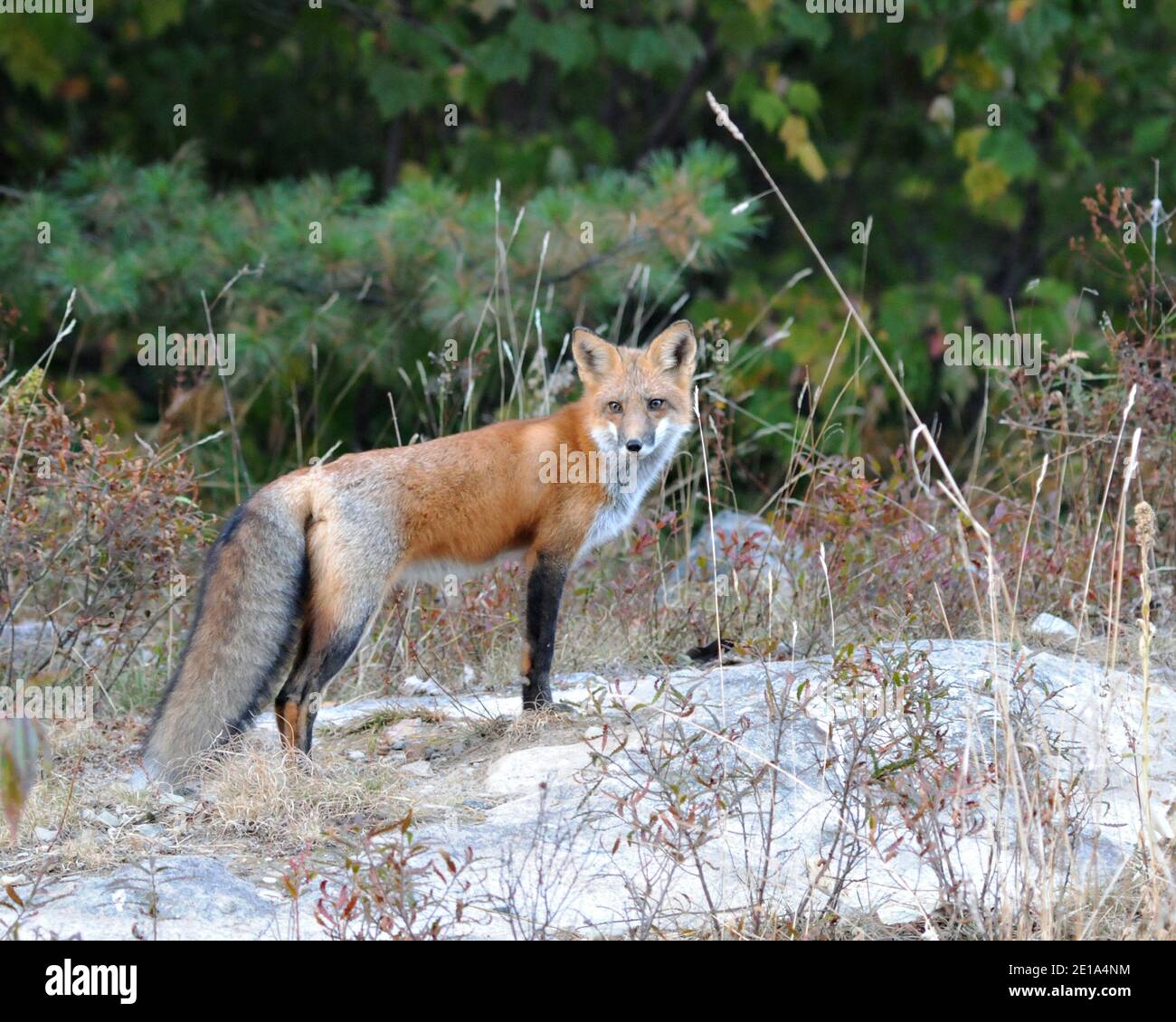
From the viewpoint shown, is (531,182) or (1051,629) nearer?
(1051,629)

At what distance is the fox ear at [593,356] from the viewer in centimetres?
560

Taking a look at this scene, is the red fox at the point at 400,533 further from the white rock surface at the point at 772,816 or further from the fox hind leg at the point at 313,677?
the white rock surface at the point at 772,816

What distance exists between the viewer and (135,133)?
13.7 m

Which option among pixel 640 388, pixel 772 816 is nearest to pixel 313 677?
pixel 640 388

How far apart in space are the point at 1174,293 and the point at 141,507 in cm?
466

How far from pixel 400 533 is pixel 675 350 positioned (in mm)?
1449

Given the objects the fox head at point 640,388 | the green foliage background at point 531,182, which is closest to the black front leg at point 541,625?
the fox head at point 640,388

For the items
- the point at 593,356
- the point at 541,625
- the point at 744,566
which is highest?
the point at 593,356

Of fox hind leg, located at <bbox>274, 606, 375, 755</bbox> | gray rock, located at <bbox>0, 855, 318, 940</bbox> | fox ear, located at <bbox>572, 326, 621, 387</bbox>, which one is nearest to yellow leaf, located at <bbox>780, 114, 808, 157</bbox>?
fox ear, located at <bbox>572, 326, 621, 387</bbox>

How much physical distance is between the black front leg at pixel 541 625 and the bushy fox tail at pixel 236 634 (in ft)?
2.77

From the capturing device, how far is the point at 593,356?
18.6 ft

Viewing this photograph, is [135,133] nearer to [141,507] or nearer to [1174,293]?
[141,507]

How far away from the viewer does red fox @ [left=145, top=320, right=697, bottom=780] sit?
4.66 m

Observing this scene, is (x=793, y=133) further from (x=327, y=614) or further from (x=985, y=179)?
(x=327, y=614)
